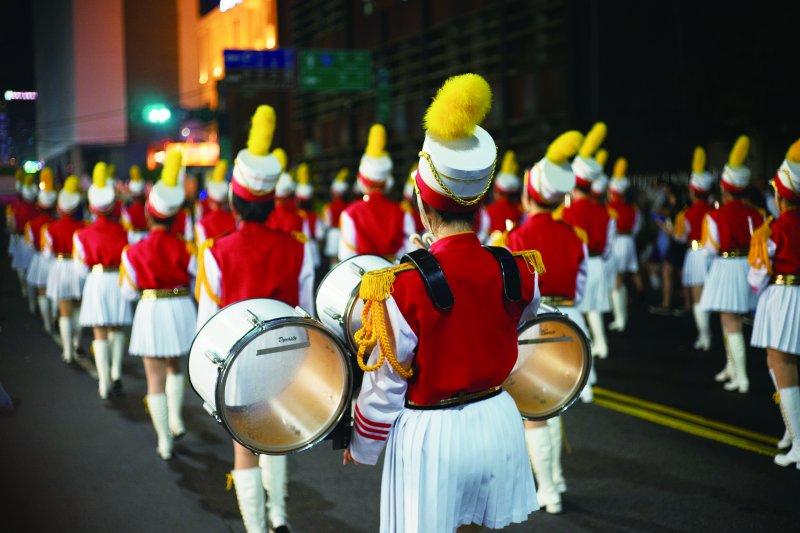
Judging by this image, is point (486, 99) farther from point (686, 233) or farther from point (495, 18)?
point (495, 18)

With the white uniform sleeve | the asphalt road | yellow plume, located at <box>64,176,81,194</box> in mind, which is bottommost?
the asphalt road

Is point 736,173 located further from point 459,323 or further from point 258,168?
point 459,323

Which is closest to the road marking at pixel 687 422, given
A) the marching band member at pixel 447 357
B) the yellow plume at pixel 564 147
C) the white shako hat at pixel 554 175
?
the white shako hat at pixel 554 175

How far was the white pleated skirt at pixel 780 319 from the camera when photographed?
574 cm

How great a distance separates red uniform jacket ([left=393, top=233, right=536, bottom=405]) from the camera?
2.80 m

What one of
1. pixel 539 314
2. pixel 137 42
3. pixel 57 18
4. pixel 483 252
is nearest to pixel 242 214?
pixel 539 314

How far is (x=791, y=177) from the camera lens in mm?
5652

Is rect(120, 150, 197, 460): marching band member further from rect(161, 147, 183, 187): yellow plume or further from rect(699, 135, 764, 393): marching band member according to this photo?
rect(699, 135, 764, 393): marching band member

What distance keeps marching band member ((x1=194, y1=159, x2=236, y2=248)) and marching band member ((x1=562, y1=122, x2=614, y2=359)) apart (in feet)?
11.4

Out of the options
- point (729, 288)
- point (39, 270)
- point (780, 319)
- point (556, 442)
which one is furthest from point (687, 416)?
point (39, 270)

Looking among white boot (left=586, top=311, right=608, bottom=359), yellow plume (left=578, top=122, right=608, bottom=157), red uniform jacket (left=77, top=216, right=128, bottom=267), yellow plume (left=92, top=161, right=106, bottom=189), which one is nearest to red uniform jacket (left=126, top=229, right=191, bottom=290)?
red uniform jacket (left=77, top=216, right=128, bottom=267)

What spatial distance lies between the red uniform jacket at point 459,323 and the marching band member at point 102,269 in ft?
18.2

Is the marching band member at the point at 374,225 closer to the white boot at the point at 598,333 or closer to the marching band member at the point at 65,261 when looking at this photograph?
the white boot at the point at 598,333

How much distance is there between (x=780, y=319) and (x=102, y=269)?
5.59 meters
